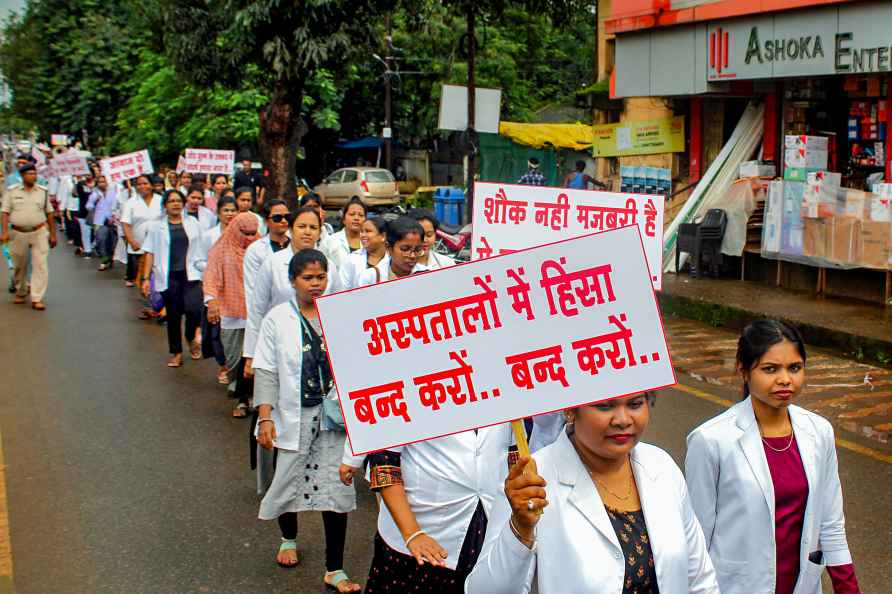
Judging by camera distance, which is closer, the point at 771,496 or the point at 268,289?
the point at 771,496

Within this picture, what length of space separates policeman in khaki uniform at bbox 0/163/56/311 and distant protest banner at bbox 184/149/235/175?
5.95m

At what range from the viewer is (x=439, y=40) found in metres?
37.3

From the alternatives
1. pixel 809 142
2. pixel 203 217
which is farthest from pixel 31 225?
pixel 809 142

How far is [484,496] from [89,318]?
451 inches

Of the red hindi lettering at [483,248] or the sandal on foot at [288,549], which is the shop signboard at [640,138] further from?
the sandal on foot at [288,549]

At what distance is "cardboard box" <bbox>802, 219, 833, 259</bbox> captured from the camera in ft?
44.9

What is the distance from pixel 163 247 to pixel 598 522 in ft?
29.5

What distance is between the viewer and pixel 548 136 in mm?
31547

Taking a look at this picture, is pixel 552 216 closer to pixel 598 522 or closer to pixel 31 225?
pixel 598 522

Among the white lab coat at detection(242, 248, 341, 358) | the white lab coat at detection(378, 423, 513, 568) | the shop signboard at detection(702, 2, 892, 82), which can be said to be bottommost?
the white lab coat at detection(378, 423, 513, 568)

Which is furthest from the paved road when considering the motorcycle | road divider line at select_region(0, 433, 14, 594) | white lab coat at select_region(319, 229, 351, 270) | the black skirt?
the motorcycle

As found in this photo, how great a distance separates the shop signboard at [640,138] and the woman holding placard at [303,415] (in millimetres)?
14223

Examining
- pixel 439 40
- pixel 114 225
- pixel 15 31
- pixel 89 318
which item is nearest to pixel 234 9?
pixel 114 225

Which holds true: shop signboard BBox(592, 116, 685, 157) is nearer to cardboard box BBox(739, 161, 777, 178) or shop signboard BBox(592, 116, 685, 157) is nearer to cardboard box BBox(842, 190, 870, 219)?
cardboard box BBox(739, 161, 777, 178)
